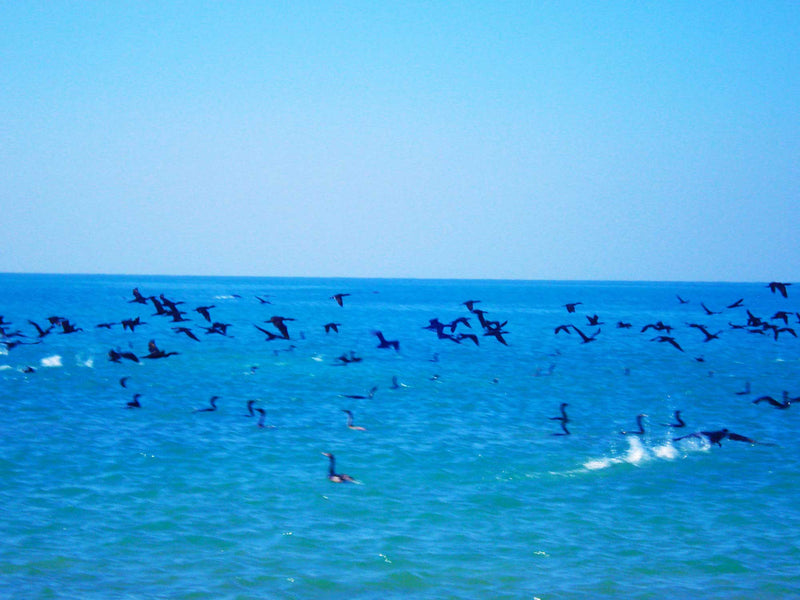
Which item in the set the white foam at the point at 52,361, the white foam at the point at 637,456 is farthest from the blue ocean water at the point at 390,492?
the white foam at the point at 52,361

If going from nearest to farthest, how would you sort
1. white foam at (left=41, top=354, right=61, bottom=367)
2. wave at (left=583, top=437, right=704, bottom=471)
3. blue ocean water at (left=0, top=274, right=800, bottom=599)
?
blue ocean water at (left=0, top=274, right=800, bottom=599)
wave at (left=583, top=437, right=704, bottom=471)
white foam at (left=41, top=354, right=61, bottom=367)

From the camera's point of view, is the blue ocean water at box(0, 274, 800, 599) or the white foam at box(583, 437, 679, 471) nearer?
the blue ocean water at box(0, 274, 800, 599)

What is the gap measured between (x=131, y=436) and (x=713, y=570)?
15.4 meters

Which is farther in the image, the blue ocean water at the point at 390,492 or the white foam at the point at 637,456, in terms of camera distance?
the white foam at the point at 637,456

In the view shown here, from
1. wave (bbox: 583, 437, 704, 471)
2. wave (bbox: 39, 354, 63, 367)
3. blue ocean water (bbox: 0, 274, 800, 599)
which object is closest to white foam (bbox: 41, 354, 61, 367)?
wave (bbox: 39, 354, 63, 367)

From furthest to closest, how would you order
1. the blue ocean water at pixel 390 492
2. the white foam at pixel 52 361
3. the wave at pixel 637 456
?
1. the white foam at pixel 52 361
2. the wave at pixel 637 456
3. the blue ocean water at pixel 390 492

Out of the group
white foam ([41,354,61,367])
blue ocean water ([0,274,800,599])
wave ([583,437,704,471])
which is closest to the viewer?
blue ocean water ([0,274,800,599])

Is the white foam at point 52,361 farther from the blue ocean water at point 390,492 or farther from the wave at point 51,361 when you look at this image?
the blue ocean water at point 390,492

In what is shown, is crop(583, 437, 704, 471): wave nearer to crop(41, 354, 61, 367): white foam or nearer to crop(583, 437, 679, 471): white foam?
crop(583, 437, 679, 471): white foam

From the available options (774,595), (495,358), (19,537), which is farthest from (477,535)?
(495,358)

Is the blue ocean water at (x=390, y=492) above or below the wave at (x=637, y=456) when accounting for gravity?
below

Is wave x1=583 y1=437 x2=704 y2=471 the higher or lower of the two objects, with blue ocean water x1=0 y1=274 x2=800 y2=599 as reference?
higher

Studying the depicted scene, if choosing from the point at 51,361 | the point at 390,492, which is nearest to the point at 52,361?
the point at 51,361

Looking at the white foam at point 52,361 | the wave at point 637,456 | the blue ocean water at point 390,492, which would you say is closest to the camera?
the blue ocean water at point 390,492
